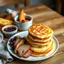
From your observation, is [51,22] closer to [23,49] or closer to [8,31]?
[8,31]

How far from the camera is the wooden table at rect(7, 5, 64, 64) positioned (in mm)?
792

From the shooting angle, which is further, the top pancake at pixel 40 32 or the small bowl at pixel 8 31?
the small bowl at pixel 8 31

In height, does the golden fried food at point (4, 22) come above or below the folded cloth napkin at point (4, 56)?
above

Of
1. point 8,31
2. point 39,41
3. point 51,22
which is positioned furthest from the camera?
point 51,22

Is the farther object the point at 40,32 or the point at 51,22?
the point at 51,22

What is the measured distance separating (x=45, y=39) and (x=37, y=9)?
1.99 feet

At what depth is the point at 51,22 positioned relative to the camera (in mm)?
1150

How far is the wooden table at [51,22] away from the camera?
2.60ft

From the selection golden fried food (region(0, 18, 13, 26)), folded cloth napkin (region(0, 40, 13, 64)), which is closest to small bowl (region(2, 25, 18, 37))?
golden fried food (region(0, 18, 13, 26))

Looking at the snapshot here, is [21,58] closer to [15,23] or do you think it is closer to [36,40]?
[36,40]

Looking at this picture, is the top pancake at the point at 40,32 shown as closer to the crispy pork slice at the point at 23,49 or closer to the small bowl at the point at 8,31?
the crispy pork slice at the point at 23,49

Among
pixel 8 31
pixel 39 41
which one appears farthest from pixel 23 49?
pixel 8 31

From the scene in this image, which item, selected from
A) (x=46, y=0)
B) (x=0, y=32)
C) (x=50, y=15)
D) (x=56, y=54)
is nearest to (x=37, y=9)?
(x=50, y=15)

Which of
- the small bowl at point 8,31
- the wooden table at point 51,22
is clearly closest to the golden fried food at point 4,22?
the small bowl at point 8,31
